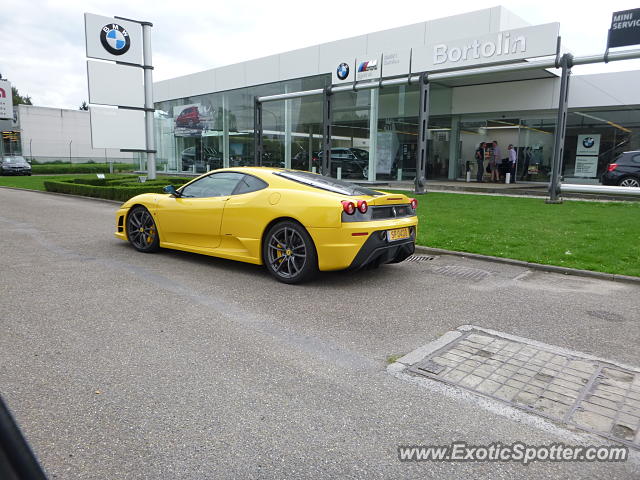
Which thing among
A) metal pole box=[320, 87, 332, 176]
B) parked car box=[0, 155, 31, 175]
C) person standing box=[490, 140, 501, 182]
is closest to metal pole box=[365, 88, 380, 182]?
metal pole box=[320, 87, 332, 176]

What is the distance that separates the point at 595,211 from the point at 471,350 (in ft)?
33.1

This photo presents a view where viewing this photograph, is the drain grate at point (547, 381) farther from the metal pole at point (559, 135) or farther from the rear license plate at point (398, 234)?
the metal pole at point (559, 135)

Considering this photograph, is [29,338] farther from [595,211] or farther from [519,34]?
[519,34]

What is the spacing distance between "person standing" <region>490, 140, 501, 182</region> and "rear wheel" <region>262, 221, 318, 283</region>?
19354 mm

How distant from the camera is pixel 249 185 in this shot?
6562mm

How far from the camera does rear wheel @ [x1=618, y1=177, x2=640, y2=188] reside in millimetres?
15609

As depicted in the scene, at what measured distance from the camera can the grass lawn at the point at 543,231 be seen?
721cm

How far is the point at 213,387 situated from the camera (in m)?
3.19

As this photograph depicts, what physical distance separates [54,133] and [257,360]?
63.5 m

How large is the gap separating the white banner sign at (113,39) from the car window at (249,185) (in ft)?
52.6

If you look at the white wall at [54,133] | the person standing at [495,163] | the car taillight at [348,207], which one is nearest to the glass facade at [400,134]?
the person standing at [495,163]

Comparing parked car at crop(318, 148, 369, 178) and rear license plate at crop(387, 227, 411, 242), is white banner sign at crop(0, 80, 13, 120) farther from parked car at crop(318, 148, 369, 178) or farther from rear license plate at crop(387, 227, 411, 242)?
rear license plate at crop(387, 227, 411, 242)

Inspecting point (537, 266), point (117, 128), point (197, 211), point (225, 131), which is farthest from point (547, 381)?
point (225, 131)

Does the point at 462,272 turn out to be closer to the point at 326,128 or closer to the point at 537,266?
the point at 537,266
